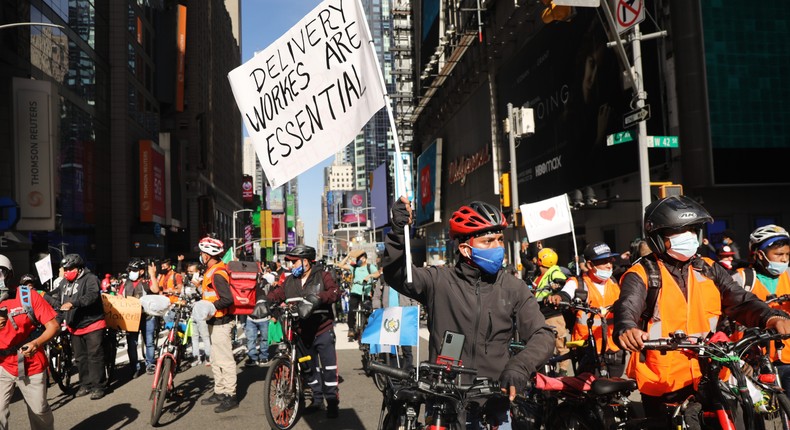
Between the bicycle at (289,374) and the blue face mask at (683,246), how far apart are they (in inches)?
181

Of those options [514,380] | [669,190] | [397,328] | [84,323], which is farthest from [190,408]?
[669,190]

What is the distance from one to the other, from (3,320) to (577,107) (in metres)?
22.9

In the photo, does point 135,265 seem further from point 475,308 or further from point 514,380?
point 514,380

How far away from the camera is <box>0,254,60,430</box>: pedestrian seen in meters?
5.70

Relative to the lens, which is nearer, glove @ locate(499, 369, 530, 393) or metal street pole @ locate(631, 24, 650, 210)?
glove @ locate(499, 369, 530, 393)

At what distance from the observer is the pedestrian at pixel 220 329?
837 centimetres

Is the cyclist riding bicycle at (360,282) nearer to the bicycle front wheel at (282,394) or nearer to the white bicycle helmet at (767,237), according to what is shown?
the bicycle front wheel at (282,394)

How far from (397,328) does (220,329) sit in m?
4.70

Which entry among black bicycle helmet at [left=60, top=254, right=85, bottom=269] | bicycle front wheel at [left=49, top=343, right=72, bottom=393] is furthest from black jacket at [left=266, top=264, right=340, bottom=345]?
bicycle front wheel at [left=49, top=343, right=72, bottom=393]

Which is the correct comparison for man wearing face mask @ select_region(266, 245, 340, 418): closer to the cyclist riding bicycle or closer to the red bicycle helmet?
the red bicycle helmet

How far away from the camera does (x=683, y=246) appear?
3811 millimetres

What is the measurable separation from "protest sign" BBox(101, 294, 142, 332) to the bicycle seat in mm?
8618

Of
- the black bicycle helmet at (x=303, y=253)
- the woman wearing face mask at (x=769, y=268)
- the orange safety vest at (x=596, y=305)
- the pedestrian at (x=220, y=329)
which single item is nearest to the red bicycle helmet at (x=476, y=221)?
the woman wearing face mask at (x=769, y=268)

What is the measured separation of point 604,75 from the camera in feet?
73.7
